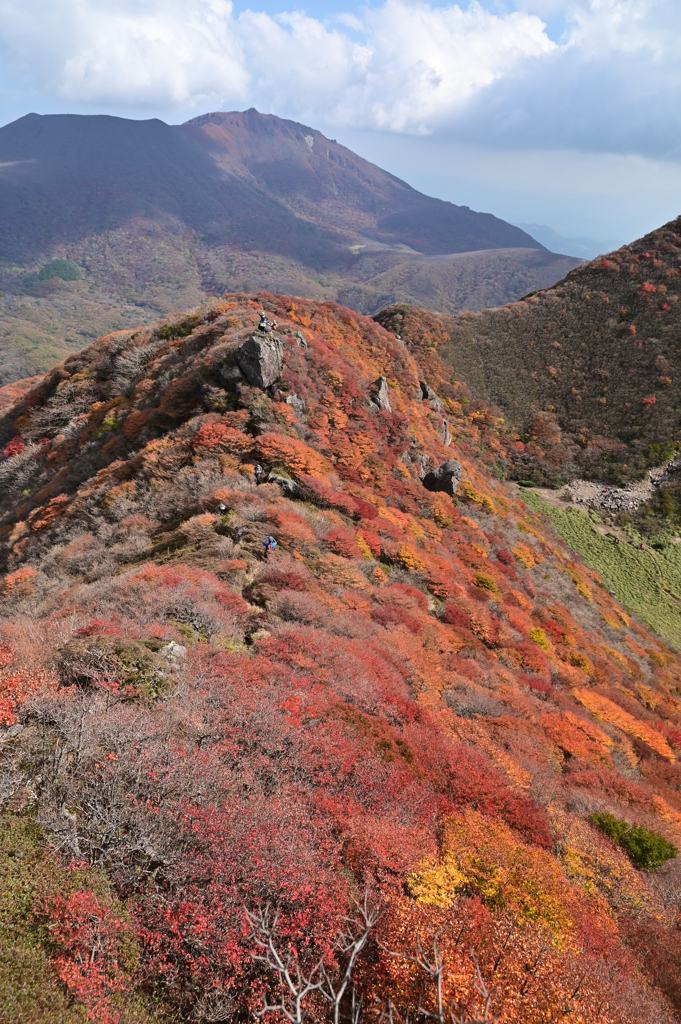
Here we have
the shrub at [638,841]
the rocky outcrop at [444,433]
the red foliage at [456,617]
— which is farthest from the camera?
the rocky outcrop at [444,433]

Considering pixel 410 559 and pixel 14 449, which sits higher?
pixel 410 559

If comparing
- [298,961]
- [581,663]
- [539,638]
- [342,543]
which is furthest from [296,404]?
[298,961]

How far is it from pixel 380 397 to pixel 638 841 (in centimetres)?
2886

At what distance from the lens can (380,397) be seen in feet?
113

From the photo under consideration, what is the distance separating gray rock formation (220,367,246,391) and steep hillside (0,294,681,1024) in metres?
0.22

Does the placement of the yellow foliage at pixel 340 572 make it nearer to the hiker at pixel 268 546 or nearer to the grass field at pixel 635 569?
the hiker at pixel 268 546

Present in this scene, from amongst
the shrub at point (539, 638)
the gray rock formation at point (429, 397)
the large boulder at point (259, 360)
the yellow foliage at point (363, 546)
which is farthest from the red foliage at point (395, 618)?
the gray rock formation at point (429, 397)

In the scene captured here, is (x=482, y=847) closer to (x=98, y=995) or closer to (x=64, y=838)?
(x=98, y=995)

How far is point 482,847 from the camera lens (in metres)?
8.80

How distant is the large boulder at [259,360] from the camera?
25031mm

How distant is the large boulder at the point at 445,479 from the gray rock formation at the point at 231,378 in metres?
15.3

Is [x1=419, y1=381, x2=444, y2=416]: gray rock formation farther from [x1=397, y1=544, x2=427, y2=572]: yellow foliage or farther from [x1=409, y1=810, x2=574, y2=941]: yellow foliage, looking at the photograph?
[x1=409, y1=810, x2=574, y2=941]: yellow foliage

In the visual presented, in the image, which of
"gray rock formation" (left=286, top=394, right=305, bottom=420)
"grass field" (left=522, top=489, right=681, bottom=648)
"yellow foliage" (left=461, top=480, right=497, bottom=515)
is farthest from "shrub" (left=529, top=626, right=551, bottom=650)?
"gray rock formation" (left=286, top=394, right=305, bottom=420)

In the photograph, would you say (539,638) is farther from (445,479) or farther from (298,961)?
(298,961)
